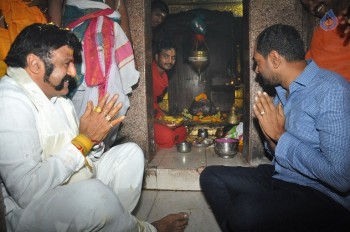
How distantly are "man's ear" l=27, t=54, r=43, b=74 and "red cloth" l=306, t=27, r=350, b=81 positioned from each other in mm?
3243

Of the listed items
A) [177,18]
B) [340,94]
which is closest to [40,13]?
[340,94]

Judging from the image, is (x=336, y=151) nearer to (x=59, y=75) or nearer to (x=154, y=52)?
(x=59, y=75)

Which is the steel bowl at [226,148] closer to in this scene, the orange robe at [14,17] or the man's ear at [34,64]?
the man's ear at [34,64]

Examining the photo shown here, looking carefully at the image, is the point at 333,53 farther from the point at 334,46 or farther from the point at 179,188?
the point at 179,188

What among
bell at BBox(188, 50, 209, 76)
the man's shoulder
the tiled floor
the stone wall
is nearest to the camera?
the man's shoulder

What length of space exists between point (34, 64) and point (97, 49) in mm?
1260

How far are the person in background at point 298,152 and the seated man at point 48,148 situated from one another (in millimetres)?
1090

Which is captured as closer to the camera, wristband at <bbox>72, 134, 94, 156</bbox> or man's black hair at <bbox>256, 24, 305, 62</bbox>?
wristband at <bbox>72, 134, 94, 156</bbox>

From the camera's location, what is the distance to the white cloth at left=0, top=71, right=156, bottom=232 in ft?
6.68

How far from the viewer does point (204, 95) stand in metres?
7.75

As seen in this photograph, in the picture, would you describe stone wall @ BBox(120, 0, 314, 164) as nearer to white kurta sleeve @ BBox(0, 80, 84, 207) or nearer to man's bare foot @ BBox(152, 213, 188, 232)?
man's bare foot @ BBox(152, 213, 188, 232)

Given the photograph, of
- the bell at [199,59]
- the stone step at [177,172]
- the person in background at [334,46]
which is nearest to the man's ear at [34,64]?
the stone step at [177,172]

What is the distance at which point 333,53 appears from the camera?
131 inches

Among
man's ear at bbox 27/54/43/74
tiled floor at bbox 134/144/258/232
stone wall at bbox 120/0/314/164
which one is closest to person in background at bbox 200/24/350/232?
tiled floor at bbox 134/144/258/232
